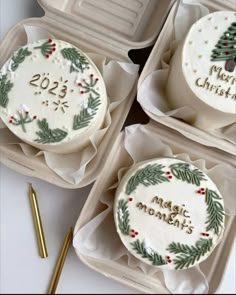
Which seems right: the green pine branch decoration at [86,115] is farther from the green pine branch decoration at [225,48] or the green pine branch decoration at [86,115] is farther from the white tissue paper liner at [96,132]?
the green pine branch decoration at [225,48]

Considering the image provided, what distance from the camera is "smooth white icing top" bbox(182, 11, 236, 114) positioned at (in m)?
0.84

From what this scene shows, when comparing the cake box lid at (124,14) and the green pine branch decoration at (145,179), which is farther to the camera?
the cake box lid at (124,14)

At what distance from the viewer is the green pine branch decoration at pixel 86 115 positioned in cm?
83

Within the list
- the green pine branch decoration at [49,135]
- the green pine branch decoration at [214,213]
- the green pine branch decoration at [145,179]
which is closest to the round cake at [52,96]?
the green pine branch decoration at [49,135]

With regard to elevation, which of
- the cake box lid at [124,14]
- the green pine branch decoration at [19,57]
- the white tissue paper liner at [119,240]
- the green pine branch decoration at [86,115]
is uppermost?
the cake box lid at [124,14]

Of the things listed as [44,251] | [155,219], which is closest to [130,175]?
[155,219]

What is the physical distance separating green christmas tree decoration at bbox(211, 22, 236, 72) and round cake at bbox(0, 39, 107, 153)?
0.66ft

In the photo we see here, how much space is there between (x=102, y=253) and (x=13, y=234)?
0.56 feet

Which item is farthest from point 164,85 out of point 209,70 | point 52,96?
point 52,96

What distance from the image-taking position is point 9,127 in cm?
84

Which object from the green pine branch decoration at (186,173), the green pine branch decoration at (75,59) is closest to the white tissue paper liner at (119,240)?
the green pine branch decoration at (186,173)

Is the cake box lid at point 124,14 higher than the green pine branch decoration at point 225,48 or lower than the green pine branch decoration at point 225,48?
lower

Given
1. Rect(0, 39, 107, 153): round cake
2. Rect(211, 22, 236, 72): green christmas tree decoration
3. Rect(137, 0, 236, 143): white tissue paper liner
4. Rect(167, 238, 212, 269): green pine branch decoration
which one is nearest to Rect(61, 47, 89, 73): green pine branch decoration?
Rect(0, 39, 107, 153): round cake

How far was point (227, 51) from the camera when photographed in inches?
33.6
